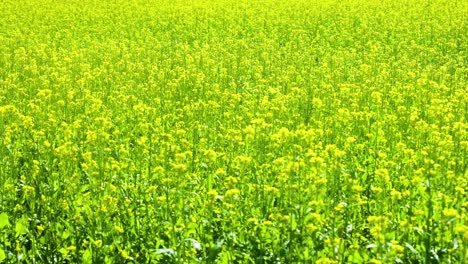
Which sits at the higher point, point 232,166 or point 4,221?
point 232,166

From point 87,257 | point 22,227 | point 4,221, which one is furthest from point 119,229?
point 4,221

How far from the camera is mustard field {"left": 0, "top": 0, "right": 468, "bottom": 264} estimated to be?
454cm

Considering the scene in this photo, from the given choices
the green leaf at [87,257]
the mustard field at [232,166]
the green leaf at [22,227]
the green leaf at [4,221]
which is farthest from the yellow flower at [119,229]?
the green leaf at [4,221]

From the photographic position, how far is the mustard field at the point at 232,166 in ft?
14.9

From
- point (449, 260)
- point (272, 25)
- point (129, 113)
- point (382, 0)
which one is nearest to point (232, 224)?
point (449, 260)

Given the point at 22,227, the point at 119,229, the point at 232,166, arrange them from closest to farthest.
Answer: the point at 119,229 → the point at 22,227 → the point at 232,166

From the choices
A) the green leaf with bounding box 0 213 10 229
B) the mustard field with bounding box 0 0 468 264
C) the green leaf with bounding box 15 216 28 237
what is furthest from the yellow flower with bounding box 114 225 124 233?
the green leaf with bounding box 0 213 10 229

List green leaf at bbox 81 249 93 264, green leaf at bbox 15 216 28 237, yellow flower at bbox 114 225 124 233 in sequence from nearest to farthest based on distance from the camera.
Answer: yellow flower at bbox 114 225 124 233 < green leaf at bbox 81 249 93 264 < green leaf at bbox 15 216 28 237

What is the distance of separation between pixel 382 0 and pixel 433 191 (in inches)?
732

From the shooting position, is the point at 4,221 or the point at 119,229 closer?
the point at 119,229

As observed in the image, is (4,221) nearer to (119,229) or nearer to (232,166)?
(119,229)

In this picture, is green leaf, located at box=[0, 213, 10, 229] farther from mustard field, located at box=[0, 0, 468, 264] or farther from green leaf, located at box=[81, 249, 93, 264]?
green leaf, located at box=[81, 249, 93, 264]

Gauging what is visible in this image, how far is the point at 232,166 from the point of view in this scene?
5848 millimetres

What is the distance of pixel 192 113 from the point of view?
7.77 metres
